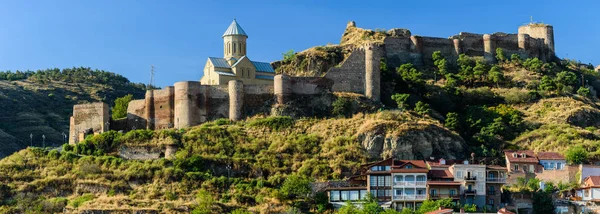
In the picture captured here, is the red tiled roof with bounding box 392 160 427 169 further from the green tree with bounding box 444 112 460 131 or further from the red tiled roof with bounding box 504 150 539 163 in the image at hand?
the green tree with bounding box 444 112 460 131

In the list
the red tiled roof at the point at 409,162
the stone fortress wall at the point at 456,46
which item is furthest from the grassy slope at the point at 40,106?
the red tiled roof at the point at 409,162

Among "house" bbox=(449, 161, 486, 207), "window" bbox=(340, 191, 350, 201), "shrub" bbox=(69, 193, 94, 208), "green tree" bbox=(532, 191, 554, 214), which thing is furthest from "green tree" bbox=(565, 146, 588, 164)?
"shrub" bbox=(69, 193, 94, 208)

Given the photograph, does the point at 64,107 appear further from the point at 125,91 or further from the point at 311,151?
the point at 311,151

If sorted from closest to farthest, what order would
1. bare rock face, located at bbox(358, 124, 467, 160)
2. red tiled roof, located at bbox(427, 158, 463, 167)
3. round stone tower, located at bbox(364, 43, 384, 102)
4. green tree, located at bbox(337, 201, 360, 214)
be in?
green tree, located at bbox(337, 201, 360, 214)
red tiled roof, located at bbox(427, 158, 463, 167)
bare rock face, located at bbox(358, 124, 467, 160)
round stone tower, located at bbox(364, 43, 384, 102)

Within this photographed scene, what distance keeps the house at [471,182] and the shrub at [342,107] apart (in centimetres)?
1013

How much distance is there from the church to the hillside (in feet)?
79.7

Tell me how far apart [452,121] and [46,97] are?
5204cm

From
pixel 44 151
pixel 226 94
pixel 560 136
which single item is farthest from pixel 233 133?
pixel 560 136

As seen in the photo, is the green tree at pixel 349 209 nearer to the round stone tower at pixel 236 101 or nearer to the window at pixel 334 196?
the window at pixel 334 196

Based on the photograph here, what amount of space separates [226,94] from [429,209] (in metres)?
17.3

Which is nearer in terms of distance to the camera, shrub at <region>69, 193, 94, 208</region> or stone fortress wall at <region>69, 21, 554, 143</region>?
shrub at <region>69, 193, 94, 208</region>

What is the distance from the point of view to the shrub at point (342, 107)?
219 ft

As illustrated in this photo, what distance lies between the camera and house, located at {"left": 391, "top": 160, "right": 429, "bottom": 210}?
5803cm

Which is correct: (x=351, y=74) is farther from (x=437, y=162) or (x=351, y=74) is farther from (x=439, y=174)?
(x=439, y=174)
